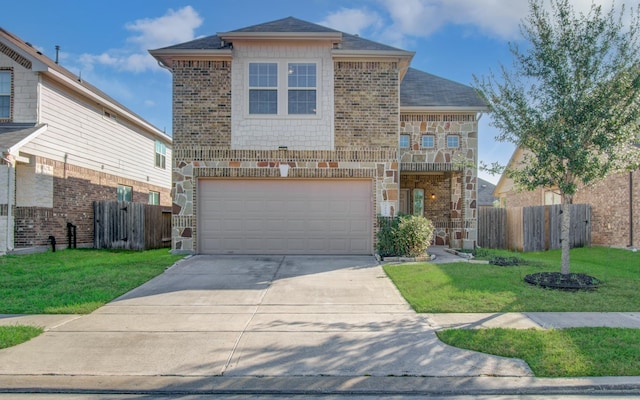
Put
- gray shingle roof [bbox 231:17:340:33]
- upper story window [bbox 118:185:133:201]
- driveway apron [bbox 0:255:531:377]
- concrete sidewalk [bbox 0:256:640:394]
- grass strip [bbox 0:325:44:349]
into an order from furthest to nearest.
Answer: upper story window [bbox 118:185:133:201] → gray shingle roof [bbox 231:17:340:33] → grass strip [bbox 0:325:44:349] → driveway apron [bbox 0:255:531:377] → concrete sidewalk [bbox 0:256:640:394]

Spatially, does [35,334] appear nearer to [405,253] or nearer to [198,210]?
[198,210]

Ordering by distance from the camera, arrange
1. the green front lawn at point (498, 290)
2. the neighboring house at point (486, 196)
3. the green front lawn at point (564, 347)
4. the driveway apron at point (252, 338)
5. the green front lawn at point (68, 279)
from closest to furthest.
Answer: the green front lawn at point (564, 347) < the driveway apron at point (252, 338) < the green front lawn at point (498, 290) < the green front lawn at point (68, 279) < the neighboring house at point (486, 196)

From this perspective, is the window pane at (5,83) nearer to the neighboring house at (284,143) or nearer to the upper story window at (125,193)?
the neighboring house at (284,143)

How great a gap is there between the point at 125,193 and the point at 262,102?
33.3 ft

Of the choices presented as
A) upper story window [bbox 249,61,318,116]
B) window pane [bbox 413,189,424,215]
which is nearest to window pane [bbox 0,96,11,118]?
upper story window [bbox 249,61,318,116]

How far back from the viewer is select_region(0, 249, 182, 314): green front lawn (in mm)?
6968

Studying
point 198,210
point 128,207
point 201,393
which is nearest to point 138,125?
point 128,207

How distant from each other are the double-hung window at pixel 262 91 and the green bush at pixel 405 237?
197 inches

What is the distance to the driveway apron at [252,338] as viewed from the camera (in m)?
4.57

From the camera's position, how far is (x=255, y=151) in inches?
504

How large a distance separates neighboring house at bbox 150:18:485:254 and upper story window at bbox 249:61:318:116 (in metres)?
0.03

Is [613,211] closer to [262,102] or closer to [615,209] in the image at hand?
[615,209]

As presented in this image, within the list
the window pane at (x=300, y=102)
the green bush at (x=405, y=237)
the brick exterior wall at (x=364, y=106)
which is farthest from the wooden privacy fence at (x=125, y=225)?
the green bush at (x=405, y=237)

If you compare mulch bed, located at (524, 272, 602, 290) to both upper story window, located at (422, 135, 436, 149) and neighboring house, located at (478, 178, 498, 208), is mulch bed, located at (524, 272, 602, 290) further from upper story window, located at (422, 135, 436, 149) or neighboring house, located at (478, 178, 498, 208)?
neighboring house, located at (478, 178, 498, 208)
